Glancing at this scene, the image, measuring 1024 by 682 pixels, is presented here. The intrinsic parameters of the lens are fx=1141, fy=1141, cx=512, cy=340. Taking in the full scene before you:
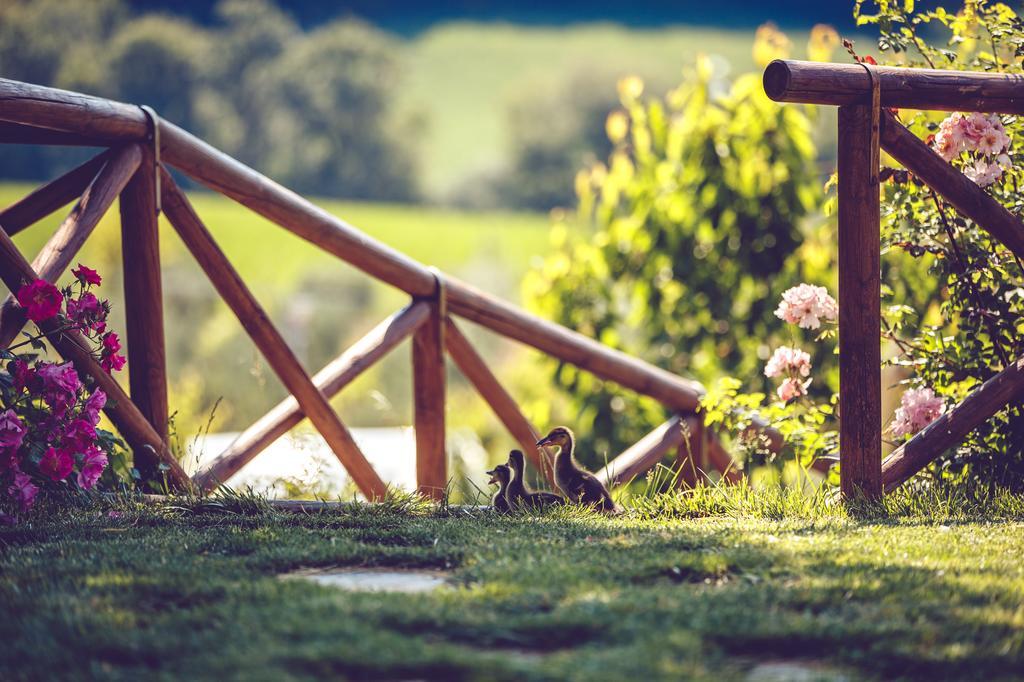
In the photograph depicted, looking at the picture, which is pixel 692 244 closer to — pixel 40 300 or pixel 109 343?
pixel 109 343

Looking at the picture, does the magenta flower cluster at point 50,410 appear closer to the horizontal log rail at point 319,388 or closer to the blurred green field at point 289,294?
the horizontal log rail at point 319,388

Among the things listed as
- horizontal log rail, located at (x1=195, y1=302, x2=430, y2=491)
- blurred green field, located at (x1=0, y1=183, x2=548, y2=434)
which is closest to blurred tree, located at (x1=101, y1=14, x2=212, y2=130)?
blurred green field, located at (x1=0, y1=183, x2=548, y2=434)

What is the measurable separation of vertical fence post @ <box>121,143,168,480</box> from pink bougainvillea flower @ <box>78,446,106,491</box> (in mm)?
634

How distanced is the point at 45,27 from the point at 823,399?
49987mm

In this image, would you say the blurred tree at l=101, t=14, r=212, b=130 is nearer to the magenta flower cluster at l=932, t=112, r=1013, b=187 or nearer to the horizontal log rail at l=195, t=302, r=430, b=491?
the horizontal log rail at l=195, t=302, r=430, b=491

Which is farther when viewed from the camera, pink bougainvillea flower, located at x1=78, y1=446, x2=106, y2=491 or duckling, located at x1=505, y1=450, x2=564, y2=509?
duckling, located at x1=505, y1=450, x2=564, y2=509

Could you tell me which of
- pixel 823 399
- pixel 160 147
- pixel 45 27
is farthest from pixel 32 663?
pixel 45 27

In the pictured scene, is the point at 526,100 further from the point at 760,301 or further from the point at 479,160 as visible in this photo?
the point at 760,301

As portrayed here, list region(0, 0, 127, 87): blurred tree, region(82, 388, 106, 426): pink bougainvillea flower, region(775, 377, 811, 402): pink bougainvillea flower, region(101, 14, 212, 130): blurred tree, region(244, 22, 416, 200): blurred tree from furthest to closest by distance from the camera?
region(244, 22, 416, 200): blurred tree < region(101, 14, 212, 130): blurred tree < region(0, 0, 127, 87): blurred tree < region(775, 377, 811, 402): pink bougainvillea flower < region(82, 388, 106, 426): pink bougainvillea flower

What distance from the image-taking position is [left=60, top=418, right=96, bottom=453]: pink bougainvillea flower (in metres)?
3.88

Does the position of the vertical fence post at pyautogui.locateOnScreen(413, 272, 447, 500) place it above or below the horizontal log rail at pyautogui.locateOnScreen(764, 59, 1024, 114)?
below

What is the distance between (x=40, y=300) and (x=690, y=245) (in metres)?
6.01

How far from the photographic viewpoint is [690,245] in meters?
8.98

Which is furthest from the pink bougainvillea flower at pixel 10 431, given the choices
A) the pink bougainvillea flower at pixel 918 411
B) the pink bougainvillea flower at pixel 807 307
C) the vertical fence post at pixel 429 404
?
the pink bougainvillea flower at pixel 918 411
